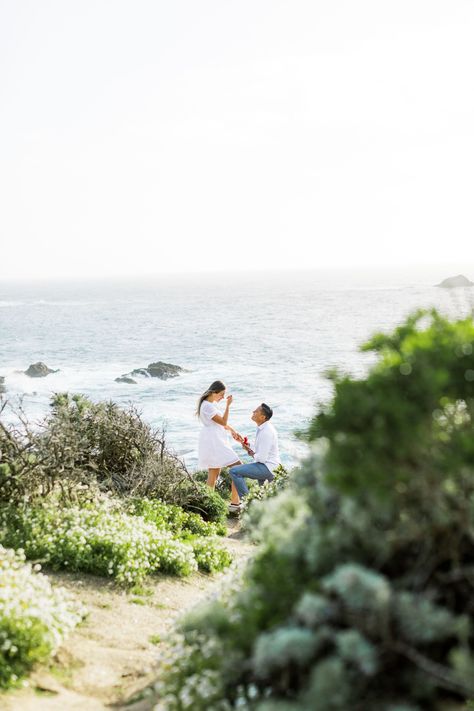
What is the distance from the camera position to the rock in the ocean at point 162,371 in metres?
49.3

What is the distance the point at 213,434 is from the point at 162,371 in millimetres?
37277

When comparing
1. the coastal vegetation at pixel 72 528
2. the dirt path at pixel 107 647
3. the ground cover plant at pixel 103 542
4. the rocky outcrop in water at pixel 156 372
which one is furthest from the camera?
the rocky outcrop in water at pixel 156 372

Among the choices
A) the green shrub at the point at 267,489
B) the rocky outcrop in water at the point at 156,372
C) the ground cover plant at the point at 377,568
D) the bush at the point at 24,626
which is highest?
the ground cover plant at the point at 377,568

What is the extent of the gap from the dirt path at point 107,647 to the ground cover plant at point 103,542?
0.64 feet

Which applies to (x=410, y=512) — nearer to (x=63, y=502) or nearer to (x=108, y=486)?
(x=63, y=502)

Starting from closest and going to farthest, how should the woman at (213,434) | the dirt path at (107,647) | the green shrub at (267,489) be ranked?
the dirt path at (107,647)
the green shrub at (267,489)
the woman at (213,434)

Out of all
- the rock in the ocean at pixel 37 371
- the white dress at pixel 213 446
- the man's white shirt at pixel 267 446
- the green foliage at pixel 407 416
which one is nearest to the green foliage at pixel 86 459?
the white dress at pixel 213 446

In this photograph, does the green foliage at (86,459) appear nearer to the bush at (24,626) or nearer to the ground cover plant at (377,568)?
the bush at (24,626)

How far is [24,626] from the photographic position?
5.56 metres

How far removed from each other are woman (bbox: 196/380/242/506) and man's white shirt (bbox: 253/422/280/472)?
0.64 metres

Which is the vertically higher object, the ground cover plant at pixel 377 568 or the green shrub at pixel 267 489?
the ground cover plant at pixel 377 568

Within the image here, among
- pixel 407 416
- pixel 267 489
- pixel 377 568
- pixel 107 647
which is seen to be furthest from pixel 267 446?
pixel 407 416

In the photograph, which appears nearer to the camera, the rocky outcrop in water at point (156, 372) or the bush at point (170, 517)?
the bush at point (170, 517)

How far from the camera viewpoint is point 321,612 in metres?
3.77
